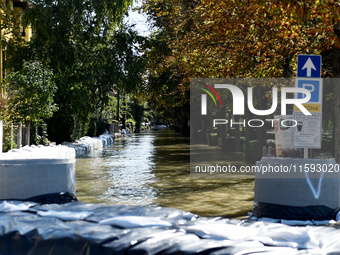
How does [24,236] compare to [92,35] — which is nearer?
[24,236]

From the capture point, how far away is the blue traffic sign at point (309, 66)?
9.95 metres

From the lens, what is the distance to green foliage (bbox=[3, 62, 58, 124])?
21484 mm

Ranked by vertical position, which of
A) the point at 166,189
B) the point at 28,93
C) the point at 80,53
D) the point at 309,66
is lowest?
the point at 166,189

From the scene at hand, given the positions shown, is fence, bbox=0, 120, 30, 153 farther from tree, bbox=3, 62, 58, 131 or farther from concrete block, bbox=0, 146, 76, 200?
concrete block, bbox=0, 146, 76, 200

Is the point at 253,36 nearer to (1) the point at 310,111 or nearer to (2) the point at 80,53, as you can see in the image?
(1) the point at 310,111

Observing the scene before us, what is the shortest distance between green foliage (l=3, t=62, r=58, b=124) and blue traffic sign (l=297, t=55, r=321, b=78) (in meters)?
14.3

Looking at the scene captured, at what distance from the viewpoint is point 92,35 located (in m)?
29.7

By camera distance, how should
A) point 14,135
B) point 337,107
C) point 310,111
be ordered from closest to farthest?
point 310,111 < point 337,107 < point 14,135

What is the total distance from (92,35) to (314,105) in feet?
72.0

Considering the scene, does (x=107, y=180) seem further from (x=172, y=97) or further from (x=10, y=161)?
(x=172, y=97)

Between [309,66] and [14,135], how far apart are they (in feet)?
47.6

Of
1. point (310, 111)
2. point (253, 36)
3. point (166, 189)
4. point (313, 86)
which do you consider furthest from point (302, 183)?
point (253, 36)

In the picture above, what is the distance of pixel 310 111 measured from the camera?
991 cm

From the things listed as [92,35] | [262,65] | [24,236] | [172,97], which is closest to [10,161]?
[24,236]
